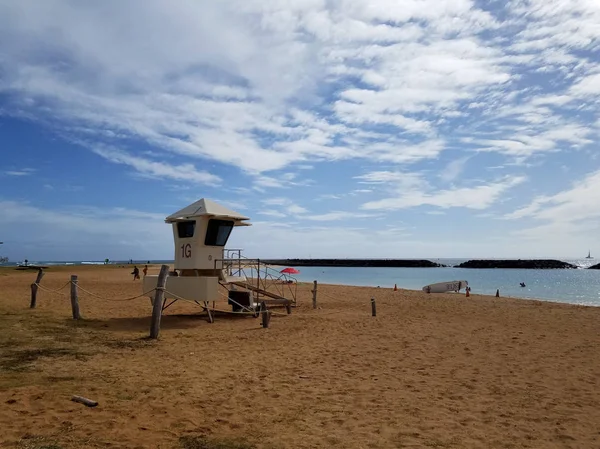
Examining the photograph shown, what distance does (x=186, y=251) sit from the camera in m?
16.3

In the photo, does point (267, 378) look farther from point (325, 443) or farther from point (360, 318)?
point (360, 318)

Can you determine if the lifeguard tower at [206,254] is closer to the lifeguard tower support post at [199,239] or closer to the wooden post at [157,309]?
the lifeguard tower support post at [199,239]

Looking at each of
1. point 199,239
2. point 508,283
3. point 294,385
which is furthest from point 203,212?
point 508,283

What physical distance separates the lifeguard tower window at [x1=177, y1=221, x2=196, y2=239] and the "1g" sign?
35cm

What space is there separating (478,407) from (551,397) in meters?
1.55

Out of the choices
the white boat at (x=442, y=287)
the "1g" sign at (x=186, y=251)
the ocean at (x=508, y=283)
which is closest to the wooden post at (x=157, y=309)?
the "1g" sign at (x=186, y=251)

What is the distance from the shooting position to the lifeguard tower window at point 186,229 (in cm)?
1632

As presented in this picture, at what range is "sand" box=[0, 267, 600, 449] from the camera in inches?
214

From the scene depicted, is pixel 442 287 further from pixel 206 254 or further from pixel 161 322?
pixel 161 322

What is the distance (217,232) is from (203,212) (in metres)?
1.00

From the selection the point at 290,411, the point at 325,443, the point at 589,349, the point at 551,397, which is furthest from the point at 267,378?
the point at 589,349

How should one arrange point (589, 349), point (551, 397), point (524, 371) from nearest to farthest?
point (551, 397), point (524, 371), point (589, 349)

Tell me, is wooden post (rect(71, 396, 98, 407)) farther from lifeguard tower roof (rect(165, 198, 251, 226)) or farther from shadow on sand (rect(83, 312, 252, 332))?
lifeguard tower roof (rect(165, 198, 251, 226))

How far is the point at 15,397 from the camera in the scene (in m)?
6.08
